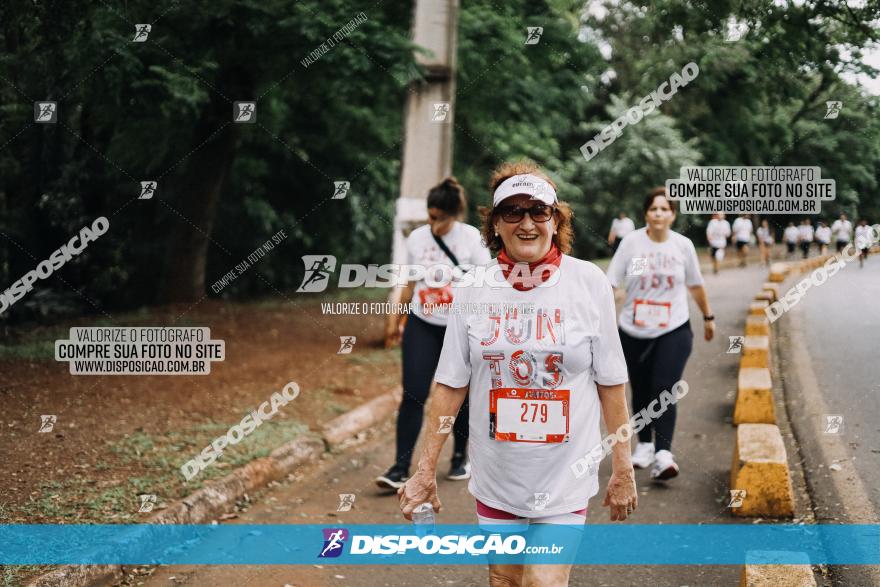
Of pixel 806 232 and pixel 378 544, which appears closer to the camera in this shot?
pixel 378 544

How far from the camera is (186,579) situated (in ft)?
15.7

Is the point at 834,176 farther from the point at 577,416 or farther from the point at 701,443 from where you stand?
the point at 577,416

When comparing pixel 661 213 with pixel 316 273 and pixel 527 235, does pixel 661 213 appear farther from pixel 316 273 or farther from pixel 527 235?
pixel 316 273

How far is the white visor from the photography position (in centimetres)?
315

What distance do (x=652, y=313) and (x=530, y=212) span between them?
338 centimetres

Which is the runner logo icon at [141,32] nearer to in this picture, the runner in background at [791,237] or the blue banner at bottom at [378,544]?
the blue banner at bottom at [378,544]

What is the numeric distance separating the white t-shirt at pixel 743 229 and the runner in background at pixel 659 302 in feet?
2.60

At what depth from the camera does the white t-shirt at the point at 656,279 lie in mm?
6258

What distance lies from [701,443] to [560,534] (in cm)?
466

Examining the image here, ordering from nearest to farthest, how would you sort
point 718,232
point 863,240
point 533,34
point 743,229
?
point 863,240 < point 743,229 < point 718,232 < point 533,34

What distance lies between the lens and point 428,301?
19.6 feet

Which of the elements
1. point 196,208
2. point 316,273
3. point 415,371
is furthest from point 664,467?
point 196,208

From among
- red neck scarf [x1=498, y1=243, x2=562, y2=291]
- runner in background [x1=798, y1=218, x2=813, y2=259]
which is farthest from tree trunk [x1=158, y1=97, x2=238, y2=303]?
red neck scarf [x1=498, y1=243, x2=562, y2=291]

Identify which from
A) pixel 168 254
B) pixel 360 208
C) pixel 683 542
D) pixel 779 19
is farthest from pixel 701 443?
pixel 360 208
